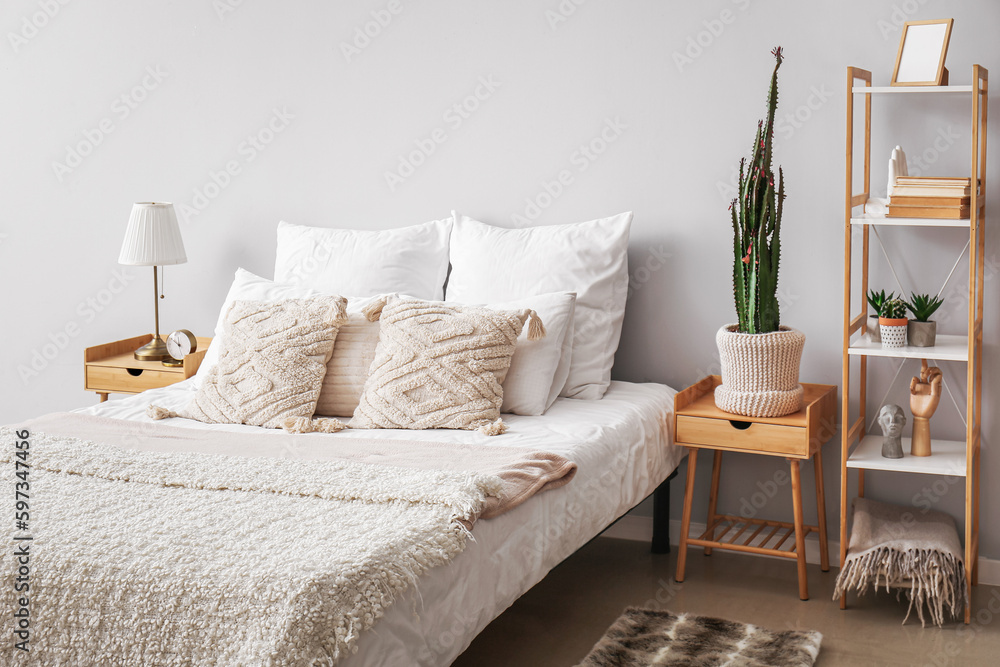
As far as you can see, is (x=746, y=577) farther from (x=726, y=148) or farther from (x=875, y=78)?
(x=875, y=78)

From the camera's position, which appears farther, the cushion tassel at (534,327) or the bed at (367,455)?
the cushion tassel at (534,327)

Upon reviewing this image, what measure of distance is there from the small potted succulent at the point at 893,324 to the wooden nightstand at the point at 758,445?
27cm

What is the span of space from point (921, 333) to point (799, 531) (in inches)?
25.1

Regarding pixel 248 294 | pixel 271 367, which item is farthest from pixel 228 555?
pixel 248 294

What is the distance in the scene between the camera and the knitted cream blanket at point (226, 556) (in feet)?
4.76

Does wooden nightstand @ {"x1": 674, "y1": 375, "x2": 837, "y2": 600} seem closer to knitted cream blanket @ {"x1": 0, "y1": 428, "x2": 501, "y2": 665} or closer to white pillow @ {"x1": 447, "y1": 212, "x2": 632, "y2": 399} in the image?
white pillow @ {"x1": 447, "y1": 212, "x2": 632, "y2": 399}

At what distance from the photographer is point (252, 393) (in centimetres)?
263

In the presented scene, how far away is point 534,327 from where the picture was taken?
8.77 ft

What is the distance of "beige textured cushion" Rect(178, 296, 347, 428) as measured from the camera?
8.59ft

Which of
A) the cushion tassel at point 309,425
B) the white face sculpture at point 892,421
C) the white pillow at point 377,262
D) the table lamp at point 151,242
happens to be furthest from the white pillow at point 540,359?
the table lamp at point 151,242

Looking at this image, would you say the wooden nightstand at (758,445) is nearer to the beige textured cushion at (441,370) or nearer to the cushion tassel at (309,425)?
the beige textured cushion at (441,370)

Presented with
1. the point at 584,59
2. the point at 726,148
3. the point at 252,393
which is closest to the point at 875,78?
the point at 726,148

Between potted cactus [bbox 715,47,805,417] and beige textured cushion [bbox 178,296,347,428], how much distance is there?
1129 mm

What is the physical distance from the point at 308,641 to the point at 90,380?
236cm
